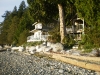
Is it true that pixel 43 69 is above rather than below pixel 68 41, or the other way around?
below

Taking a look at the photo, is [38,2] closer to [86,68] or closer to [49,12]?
[49,12]

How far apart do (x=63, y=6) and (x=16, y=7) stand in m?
78.0

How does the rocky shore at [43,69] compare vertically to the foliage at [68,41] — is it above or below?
below

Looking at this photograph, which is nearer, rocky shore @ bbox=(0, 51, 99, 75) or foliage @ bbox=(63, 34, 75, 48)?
rocky shore @ bbox=(0, 51, 99, 75)

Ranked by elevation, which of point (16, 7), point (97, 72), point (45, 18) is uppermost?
point (16, 7)

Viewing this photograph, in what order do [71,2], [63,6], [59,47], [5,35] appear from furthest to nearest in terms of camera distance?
[5,35] → [63,6] → [71,2] → [59,47]

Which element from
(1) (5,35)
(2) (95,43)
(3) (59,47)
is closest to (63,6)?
(3) (59,47)

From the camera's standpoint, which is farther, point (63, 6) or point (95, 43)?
point (63, 6)

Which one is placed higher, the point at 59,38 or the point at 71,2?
the point at 71,2

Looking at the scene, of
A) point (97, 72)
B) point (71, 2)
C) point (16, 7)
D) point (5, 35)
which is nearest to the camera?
point (97, 72)

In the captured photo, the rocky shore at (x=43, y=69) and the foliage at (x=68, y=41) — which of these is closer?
the rocky shore at (x=43, y=69)

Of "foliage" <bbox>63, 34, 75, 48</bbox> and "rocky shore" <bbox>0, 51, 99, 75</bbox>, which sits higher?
"foliage" <bbox>63, 34, 75, 48</bbox>

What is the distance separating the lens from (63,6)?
3812 cm

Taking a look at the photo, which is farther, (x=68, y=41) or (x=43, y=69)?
(x=68, y=41)
